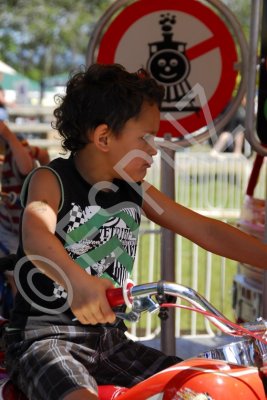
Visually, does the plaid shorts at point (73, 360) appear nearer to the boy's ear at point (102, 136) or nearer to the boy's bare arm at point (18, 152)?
the boy's ear at point (102, 136)

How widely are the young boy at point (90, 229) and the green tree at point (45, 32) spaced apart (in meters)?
24.0

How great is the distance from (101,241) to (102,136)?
0.34 m

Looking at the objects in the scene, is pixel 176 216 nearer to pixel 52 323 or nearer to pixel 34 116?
pixel 52 323

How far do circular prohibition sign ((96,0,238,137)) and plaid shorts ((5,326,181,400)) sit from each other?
1749mm

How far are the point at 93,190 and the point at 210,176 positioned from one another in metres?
12.7

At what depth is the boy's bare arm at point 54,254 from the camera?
1.95 metres

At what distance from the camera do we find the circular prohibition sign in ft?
13.7

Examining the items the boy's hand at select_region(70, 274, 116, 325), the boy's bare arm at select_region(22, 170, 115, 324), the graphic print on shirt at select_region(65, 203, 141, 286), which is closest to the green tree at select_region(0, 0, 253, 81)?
the graphic print on shirt at select_region(65, 203, 141, 286)

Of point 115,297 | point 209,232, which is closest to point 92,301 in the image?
point 115,297

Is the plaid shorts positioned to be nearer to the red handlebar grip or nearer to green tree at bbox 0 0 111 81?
the red handlebar grip

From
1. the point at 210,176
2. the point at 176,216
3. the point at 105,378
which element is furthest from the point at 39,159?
the point at 210,176

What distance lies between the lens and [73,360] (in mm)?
2404

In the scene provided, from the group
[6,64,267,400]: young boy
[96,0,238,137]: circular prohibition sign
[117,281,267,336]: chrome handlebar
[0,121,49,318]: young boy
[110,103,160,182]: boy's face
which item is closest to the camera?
[117,281,267,336]: chrome handlebar

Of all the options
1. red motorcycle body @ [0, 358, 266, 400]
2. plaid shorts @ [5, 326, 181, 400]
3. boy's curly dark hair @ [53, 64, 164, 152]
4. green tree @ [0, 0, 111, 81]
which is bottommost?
plaid shorts @ [5, 326, 181, 400]
